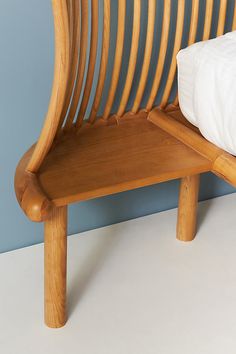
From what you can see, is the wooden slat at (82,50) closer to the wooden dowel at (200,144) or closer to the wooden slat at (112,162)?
the wooden slat at (112,162)

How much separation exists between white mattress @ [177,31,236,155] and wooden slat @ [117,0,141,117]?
0.11 m

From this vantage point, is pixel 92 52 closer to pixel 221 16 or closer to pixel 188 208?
pixel 221 16

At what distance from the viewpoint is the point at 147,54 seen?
175 cm

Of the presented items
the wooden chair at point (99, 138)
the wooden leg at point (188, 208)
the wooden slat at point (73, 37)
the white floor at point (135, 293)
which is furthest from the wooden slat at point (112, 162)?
the white floor at point (135, 293)

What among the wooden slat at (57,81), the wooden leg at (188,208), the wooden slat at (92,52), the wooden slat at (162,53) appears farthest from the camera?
the wooden leg at (188,208)

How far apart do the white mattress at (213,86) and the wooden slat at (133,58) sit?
11 cm

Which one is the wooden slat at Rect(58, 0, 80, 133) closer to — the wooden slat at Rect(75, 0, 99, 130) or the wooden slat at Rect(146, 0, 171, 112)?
the wooden slat at Rect(75, 0, 99, 130)

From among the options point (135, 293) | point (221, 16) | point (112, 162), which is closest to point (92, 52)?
point (112, 162)

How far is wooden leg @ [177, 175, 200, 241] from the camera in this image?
196 cm

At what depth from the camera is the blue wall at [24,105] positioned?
5.62ft

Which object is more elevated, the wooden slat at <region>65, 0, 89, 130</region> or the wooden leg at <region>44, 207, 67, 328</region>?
the wooden slat at <region>65, 0, 89, 130</region>

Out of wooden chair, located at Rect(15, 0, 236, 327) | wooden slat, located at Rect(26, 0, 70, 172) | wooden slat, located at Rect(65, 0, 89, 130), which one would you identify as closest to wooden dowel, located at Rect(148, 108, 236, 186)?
wooden chair, located at Rect(15, 0, 236, 327)

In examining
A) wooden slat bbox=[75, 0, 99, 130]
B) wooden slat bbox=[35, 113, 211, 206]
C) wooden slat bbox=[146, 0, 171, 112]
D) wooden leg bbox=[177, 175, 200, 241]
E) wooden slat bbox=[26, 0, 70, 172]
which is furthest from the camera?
wooden leg bbox=[177, 175, 200, 241]

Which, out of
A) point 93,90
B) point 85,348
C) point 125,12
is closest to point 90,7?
point 125,12
